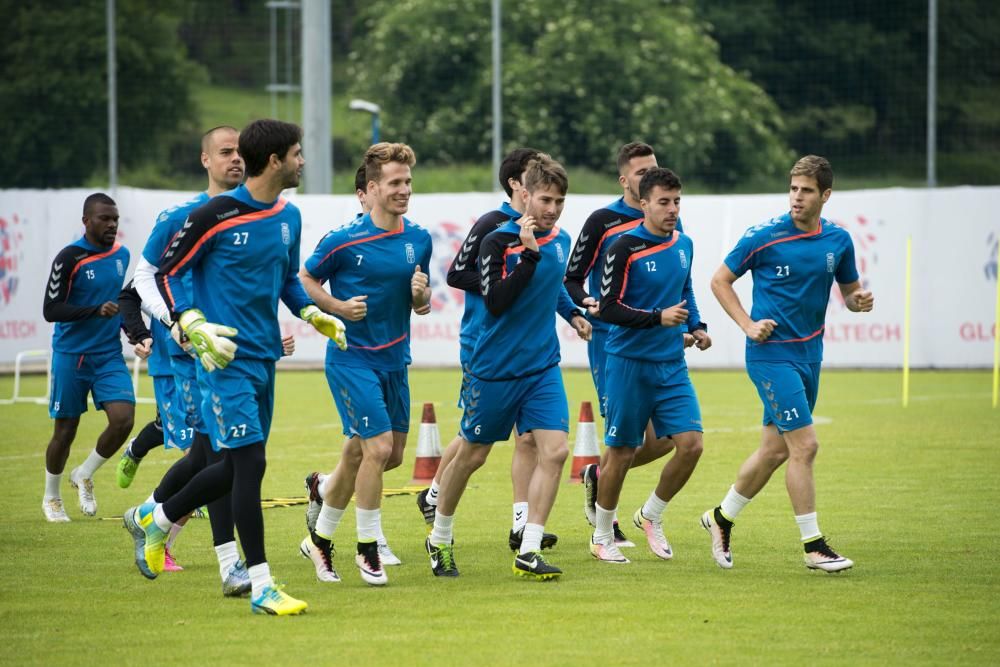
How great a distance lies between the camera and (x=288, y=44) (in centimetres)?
3628

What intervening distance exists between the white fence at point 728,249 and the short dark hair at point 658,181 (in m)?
13.9

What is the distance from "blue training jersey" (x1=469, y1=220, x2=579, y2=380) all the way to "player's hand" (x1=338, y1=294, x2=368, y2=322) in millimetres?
697

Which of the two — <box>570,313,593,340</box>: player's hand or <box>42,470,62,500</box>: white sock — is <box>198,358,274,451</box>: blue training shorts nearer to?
<box>570,313,593,340</box>: player's hand

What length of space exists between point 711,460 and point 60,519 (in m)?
5.66

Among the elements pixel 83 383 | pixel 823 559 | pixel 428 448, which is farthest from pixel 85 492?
pixel 823 559

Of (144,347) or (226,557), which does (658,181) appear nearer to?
(226,557)

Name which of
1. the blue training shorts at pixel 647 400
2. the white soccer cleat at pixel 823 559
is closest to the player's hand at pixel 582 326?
the blue training shorts at pixel 647 400

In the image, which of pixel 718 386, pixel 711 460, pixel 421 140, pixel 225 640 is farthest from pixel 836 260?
pixel 421 140

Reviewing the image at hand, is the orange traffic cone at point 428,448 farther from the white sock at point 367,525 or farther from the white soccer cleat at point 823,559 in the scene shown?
the white soccer cleat at point 823,559

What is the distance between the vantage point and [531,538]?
8.12 meters

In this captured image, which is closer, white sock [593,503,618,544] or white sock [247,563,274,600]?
white sock [247,563,274,600]

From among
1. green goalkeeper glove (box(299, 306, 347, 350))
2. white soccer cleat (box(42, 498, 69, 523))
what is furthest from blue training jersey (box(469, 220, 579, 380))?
white soccer cleat (box(42, 498, 69, 523))

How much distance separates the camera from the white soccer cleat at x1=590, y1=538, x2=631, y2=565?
28.9 ft

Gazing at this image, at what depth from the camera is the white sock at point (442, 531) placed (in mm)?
8359
